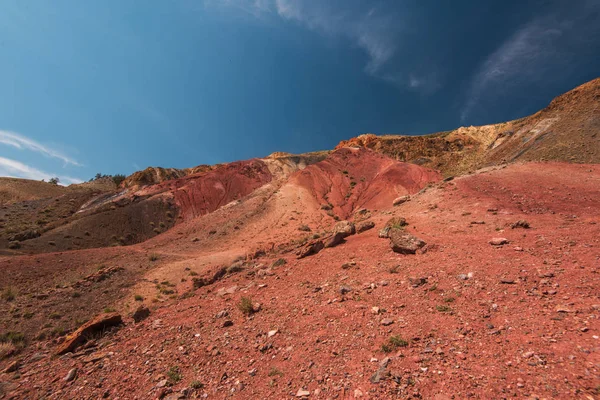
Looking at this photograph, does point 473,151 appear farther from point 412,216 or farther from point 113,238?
point 113,238

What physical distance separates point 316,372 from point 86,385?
564 centimetres

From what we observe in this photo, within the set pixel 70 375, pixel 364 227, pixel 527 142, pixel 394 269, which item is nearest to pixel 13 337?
pixel 70 375

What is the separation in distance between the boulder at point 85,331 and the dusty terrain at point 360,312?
0.07 meters

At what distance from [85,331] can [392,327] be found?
9.68 metres

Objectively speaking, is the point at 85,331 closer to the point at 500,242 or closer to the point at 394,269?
the point at 394,269

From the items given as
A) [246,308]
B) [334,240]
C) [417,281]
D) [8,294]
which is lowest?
[246,308]

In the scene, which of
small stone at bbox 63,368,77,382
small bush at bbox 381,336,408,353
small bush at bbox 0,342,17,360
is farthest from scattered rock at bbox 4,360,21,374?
small bush at bbox 381,336,408,353

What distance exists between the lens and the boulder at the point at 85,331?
8375 mm

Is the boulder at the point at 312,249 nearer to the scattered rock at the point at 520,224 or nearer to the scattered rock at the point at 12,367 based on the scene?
the scattered rock at the point at 520,224

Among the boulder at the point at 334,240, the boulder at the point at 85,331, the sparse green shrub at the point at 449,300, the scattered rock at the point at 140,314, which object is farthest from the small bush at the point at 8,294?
the sparse green shrub at the point at 449,300

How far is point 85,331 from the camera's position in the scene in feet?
29.2

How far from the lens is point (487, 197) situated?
16.6m

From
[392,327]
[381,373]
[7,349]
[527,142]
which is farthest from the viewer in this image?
[527,142]

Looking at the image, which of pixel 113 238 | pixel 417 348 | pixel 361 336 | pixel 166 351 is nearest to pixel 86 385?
pixel 166 351
